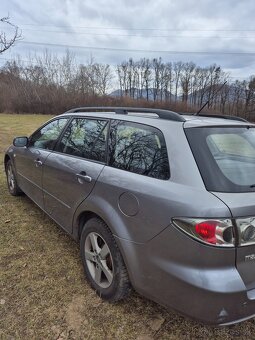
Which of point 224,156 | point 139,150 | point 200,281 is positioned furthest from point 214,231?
point 139,150

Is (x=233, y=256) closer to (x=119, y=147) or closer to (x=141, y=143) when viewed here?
(x=141, y=143)

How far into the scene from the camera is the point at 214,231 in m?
1.87

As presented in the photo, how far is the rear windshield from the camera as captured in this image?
79.4 inches

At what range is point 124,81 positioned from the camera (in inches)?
3083

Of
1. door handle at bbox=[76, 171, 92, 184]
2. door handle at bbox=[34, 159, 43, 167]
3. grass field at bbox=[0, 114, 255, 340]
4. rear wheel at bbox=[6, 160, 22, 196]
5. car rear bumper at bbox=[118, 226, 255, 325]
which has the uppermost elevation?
door handle at bbox=[76, 171, 92, 184]

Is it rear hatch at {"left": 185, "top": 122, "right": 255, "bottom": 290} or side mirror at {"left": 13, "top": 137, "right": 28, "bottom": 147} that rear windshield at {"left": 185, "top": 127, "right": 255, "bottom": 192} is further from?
side mirror at {"left": 13, "top": 137, "right": 28, "bottom": 147}

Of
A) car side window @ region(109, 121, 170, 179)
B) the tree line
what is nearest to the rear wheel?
car side window @ region(109, 121, 170, 179)

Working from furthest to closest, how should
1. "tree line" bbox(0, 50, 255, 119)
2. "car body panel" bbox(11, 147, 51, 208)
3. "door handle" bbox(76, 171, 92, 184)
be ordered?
"tree line" bbox(0, 50, 255, 119) < "car body panel" bbox(11, 147, 51, 208) < "door handle" bbox(76, 171, 92, 184)

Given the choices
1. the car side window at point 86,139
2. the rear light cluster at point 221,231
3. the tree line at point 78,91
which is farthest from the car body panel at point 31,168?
the tree line at point 78,91

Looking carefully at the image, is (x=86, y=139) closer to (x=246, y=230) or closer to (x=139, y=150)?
(x=139, y=150)

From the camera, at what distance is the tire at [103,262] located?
2.47 metres

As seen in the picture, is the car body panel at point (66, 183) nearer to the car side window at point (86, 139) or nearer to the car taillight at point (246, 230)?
the car side window at point (86, 139)

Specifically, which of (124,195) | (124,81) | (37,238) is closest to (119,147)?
(124,195)

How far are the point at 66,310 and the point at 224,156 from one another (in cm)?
175
